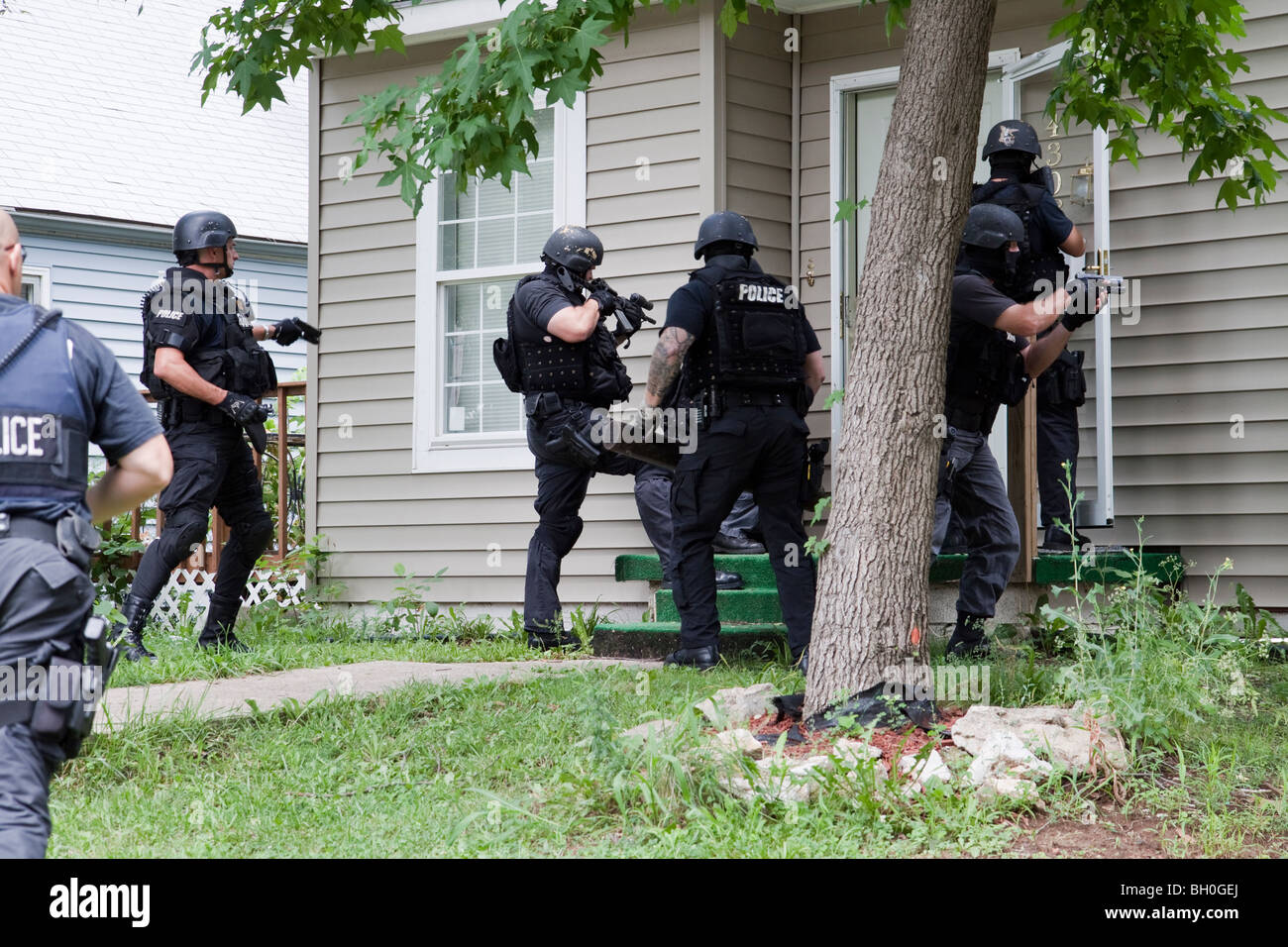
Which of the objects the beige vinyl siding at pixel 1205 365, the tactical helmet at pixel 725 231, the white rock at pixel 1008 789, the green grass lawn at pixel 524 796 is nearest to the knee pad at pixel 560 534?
the tactical helmet at pixel 725 231

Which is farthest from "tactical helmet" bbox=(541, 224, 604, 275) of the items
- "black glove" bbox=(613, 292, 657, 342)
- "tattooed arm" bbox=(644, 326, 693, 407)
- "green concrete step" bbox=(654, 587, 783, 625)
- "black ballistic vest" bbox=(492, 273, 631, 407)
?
"green concrete step" bbox=(654, 587, 783, 625)

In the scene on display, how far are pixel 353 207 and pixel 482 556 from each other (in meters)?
2.79

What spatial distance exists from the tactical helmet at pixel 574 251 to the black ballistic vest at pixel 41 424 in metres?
4.24

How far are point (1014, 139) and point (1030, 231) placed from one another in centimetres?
48

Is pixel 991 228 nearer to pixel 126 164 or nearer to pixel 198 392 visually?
pixel 198 392

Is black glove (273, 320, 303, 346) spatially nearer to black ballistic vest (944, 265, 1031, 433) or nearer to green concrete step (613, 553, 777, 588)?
green concrete step (613, 553, 777, 588)

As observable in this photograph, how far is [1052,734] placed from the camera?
164 inches

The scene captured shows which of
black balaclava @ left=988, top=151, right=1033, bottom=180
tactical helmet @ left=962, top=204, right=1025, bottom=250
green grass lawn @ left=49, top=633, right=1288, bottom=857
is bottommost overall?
green grass lawn @ left=49, top=633, right=1288, bottom=857

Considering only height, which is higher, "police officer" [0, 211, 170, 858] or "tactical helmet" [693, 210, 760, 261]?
"tactical helmet" [693, 210, 760, 261]

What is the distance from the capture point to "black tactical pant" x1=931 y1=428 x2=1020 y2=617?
6094mm

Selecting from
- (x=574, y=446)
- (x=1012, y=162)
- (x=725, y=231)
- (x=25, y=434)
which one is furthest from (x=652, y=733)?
(x=1012, y=162)

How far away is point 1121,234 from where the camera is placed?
7.75m

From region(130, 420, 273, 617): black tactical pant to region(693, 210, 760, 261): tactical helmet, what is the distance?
2.69 meters

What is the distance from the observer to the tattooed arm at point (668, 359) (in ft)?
20.2
